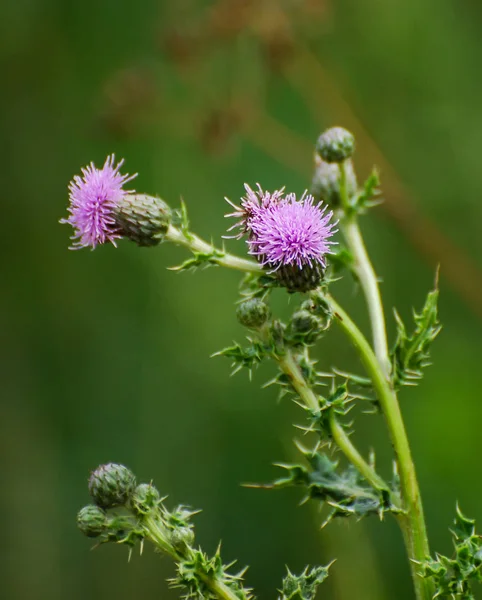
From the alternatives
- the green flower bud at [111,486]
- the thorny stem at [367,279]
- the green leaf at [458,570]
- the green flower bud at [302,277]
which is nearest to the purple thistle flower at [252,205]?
the green flower bud at [302,277]

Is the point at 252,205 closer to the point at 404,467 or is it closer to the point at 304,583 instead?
the point at 404,467

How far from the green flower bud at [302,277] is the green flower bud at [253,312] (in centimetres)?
12

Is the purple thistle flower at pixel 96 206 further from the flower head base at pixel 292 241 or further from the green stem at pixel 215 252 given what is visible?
the flower head base at pixel 292 241

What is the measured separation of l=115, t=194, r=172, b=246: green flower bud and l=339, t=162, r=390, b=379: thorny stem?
1.97 feet

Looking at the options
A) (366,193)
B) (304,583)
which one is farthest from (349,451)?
(366,193)

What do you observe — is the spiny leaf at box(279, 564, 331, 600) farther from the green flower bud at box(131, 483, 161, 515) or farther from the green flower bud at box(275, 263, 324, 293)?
the green flower bud at box(275, 263, 324, 293)

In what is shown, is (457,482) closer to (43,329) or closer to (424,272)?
(424,272)

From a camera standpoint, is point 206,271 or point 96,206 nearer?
point 96,206

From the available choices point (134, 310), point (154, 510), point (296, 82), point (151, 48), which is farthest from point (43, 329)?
point (154, 510)

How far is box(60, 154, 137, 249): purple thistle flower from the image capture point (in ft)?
7.61

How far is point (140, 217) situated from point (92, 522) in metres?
0.82

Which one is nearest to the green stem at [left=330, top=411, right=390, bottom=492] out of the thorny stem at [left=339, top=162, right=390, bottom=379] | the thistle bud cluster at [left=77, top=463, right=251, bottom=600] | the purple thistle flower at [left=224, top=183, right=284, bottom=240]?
the thorny stem at [left=339, top=162, right=390, bottom=379]

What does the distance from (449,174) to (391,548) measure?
2.18 metres

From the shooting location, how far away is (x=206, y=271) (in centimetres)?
502
